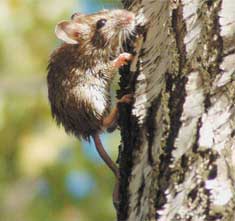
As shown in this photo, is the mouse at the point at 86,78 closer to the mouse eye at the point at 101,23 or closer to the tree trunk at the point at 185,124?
the mouse eye at the point at 101,23

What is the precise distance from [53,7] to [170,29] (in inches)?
154

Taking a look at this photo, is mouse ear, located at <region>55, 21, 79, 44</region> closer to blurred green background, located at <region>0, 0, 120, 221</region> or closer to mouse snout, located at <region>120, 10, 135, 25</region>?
mouse snout, located at <region>120, 10, 135, 25</region>

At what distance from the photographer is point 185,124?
3.38m

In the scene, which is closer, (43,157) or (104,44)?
(104,44)

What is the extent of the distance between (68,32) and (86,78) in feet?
1.23

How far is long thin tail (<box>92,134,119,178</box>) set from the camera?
3885 millimetres

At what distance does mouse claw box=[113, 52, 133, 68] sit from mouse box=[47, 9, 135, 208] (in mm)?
111

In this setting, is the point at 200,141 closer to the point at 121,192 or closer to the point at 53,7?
the point at 121,192

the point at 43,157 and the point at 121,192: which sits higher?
the point at 121,192

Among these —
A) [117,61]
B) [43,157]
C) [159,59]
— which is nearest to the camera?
[159,59]

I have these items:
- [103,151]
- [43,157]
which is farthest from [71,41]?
[43,157]

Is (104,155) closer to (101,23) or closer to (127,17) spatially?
(127,17)

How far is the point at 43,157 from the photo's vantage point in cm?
816

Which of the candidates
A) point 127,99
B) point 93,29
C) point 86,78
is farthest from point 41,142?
point 127,99
